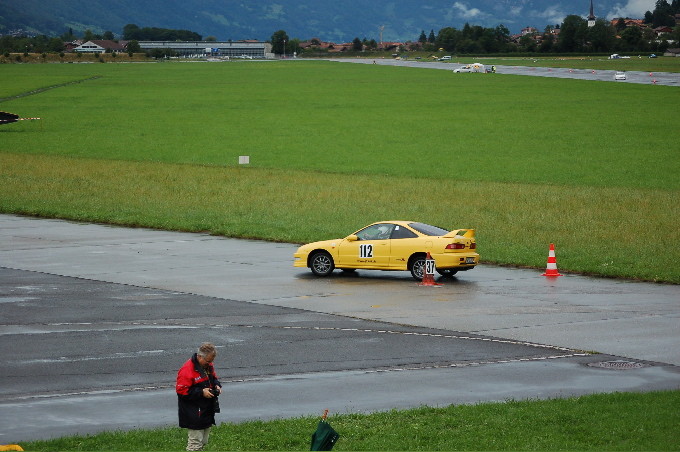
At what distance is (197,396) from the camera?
1152 centimetres

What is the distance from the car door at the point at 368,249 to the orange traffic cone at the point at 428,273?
1.34m

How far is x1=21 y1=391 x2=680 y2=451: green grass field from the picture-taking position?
1270cm

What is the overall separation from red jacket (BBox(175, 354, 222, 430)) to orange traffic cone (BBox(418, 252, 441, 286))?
49.5ft

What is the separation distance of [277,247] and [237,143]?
40898mm

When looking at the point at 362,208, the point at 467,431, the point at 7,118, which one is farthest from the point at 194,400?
the point at 7,118

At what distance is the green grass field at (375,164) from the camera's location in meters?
36.8

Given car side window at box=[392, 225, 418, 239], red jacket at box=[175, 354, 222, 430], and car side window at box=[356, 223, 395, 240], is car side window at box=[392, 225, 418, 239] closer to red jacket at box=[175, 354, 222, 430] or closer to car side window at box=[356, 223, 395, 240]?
car side window at box=[356, 223, 395, 240]

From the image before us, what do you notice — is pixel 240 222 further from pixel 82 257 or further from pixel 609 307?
pixel 609 307

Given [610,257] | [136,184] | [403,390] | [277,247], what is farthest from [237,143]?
[403,390]

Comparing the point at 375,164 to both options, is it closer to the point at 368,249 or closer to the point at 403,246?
the point at 368,249

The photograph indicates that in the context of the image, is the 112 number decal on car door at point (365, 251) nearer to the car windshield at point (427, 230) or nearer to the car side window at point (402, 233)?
the car side window at point (402, 233)

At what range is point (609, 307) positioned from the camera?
76.7ft

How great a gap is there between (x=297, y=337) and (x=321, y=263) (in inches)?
324

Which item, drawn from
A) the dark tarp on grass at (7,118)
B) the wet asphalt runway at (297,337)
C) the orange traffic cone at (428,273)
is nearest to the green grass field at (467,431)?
the wet asphalt runway at (297,337)
